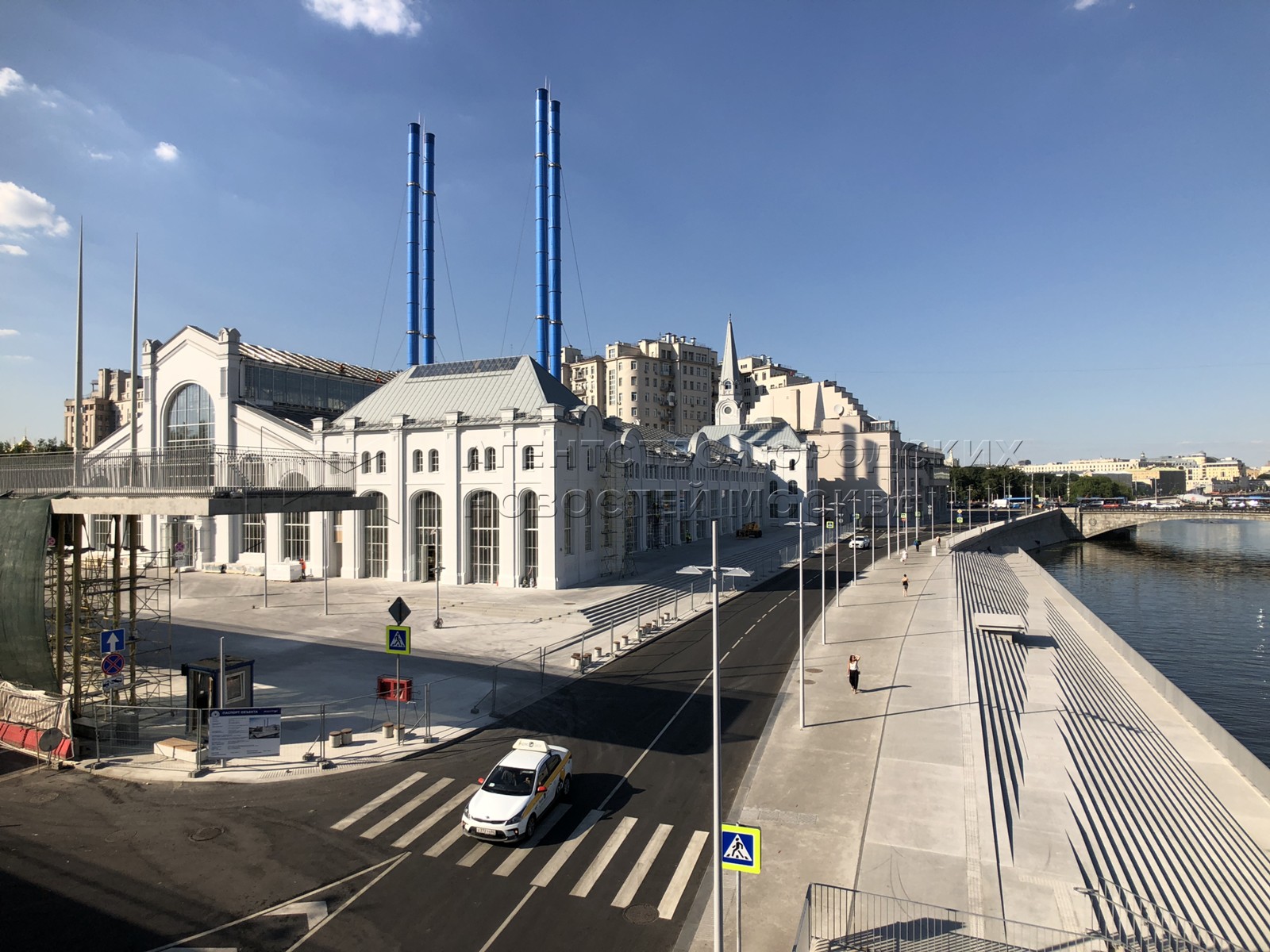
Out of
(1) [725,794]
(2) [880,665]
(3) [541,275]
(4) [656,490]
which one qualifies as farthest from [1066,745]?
(3) [541,275]

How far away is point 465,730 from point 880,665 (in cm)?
1750

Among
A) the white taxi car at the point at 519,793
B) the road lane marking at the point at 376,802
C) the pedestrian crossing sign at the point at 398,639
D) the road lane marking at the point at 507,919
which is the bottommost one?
the road lane marking at the point at 507,919

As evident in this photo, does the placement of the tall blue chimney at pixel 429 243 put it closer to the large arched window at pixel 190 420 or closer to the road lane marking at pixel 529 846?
the large arched window at pixel 190 420

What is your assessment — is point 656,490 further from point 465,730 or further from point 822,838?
point 822,838

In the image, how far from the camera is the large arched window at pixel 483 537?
48.1 meters

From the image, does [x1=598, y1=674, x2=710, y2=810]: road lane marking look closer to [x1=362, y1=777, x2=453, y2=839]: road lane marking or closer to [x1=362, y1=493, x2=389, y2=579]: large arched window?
[x1=362, y1=777, x2=453, y2=839]: road lane marking

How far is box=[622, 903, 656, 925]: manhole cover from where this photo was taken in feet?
39.2

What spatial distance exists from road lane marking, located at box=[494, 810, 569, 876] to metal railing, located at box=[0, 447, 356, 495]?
45.8 feet

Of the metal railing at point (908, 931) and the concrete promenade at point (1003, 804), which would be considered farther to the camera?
the concrete promenade at point (1003, 804)

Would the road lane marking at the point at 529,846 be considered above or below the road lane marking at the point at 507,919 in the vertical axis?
below

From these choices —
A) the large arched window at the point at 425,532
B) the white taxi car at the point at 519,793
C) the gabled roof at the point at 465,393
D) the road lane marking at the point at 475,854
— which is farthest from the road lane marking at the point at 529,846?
the large arched window at the point at 425,532

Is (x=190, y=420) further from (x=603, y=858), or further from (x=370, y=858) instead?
(x=603, y=858)

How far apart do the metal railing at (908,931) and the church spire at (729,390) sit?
4408 inches

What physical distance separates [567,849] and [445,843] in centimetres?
270
